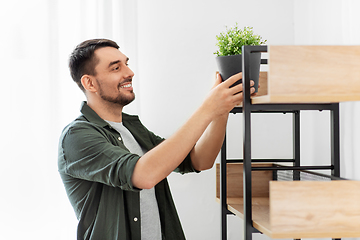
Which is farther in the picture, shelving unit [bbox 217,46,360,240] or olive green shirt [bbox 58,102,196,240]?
olive green shirt [bbox 58,102,196,240]

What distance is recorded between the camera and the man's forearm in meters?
1.35

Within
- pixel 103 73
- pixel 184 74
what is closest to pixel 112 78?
pixel 103 73

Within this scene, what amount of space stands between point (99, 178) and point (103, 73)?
463mm

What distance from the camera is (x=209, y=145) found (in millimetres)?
1392

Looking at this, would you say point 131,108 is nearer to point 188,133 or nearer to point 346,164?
point 188,133

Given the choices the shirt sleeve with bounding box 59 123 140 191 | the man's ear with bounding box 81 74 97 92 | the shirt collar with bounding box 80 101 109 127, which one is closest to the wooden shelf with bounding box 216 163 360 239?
the shirt sleeve with bounding box 59 123 140 191

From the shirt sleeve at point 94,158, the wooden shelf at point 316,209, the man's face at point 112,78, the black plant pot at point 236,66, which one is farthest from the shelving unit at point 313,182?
the man's face at point 112,78

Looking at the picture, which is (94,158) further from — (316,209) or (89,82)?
(316,209)

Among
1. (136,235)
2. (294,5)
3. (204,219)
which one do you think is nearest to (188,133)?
(136,235)

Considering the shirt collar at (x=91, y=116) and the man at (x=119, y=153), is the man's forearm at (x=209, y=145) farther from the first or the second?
the shirt collar at (x=91, y=116)

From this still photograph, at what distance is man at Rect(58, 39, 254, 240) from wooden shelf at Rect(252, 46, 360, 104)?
8.6 inches

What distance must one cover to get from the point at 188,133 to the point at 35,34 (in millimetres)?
1105

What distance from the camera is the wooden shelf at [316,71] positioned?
33.7 inches

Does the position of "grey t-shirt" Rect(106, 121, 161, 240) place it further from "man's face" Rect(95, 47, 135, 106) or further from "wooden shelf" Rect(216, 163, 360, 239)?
"wooden shelf" Rect(216, 163, 360, 239)
